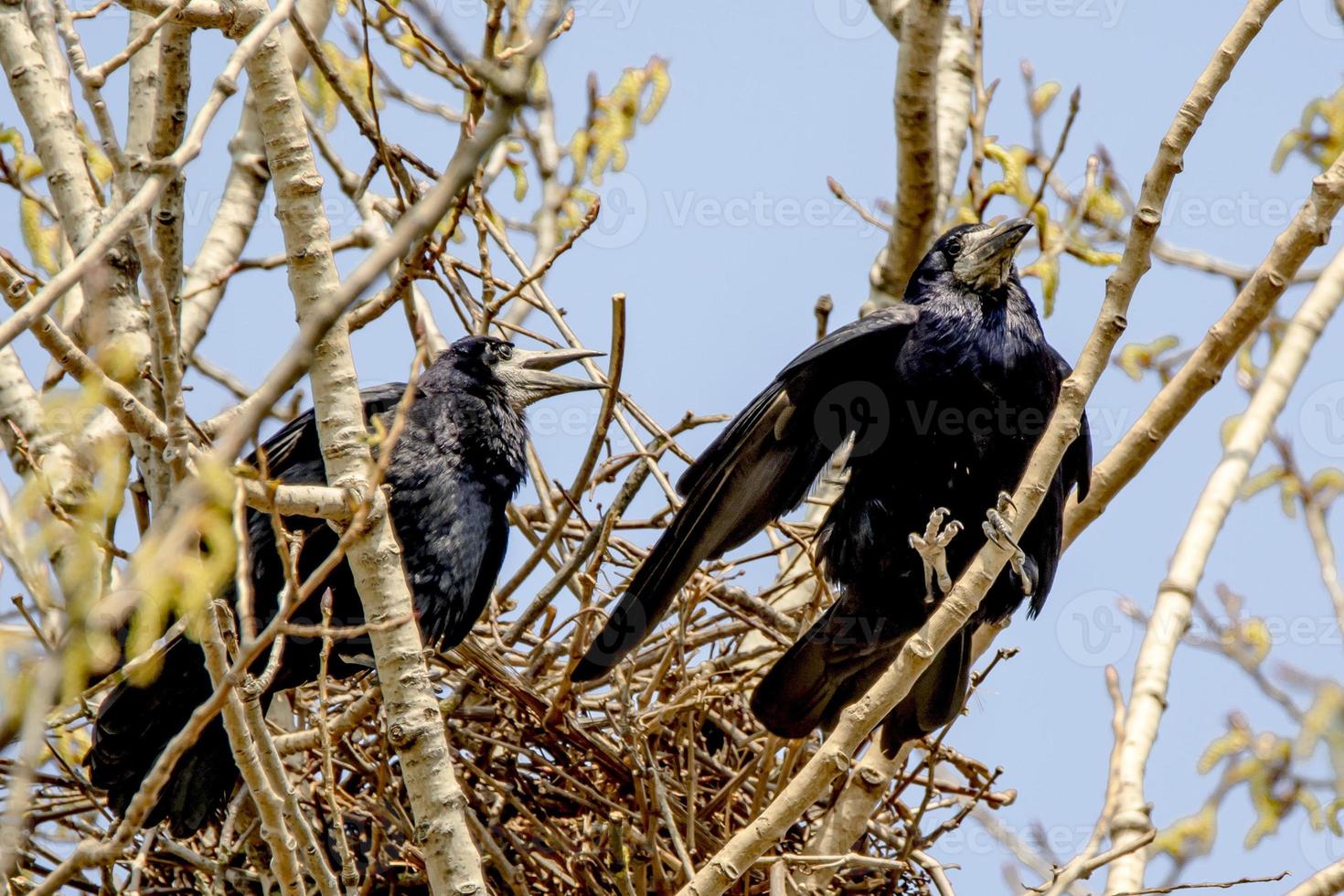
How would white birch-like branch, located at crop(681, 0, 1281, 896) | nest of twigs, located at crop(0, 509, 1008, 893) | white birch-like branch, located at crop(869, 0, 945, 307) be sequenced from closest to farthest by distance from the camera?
white birch-like branch, located at crop(681, 0, 1281, 896) < nest of twigs, located at crop(0, 509, 1008, 893) < white birch-like branch, located at crop(869, 0, 945, 307)

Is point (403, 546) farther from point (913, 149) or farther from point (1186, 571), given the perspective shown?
point (913, 149)

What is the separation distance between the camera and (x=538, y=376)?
5.45m

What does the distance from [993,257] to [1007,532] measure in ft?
5.90

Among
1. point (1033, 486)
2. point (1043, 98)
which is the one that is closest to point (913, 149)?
point (1043, 98)

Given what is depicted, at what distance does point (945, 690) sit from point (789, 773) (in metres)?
0.57

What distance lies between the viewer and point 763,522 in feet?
15.5

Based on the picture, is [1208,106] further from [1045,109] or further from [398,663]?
[1045,109]

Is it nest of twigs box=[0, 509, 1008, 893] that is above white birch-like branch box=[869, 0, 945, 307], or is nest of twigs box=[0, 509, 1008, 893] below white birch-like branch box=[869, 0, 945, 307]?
below

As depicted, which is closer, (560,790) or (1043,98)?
(560,790)

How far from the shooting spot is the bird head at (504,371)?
531cm

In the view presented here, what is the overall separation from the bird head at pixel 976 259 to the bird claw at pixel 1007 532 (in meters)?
0.77

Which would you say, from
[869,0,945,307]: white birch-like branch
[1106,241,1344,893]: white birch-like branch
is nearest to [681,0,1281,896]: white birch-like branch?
[1106,241,1344,893]: white birch-like branch

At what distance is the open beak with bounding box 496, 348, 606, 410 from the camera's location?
539cm

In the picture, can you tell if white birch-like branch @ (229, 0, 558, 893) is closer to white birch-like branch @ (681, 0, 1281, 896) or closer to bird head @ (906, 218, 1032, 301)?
white birch-like branch @ (681, 0, 1281, 896)
